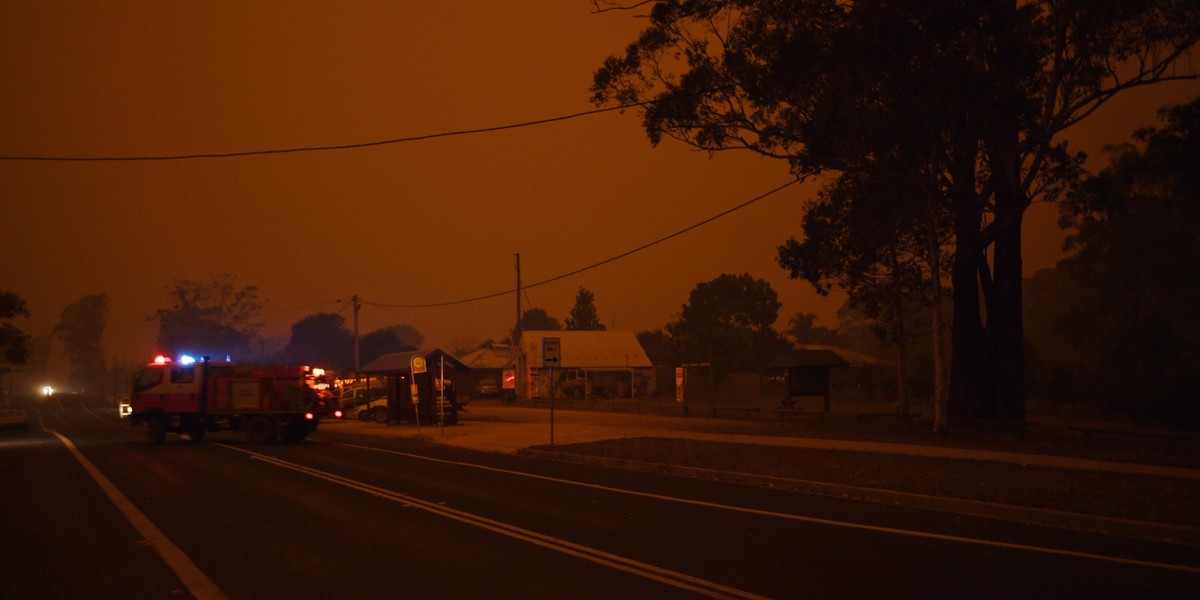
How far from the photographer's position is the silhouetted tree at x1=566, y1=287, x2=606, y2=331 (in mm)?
117188

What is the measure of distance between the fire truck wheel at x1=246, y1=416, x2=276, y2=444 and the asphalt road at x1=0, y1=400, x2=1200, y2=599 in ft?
36.3

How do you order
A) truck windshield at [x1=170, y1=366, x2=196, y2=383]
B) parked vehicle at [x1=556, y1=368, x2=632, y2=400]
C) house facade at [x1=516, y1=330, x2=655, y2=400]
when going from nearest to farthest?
truck windshield at [x1=170, y1=366, x2=196, y2=383], parked vehicle at [x1=556, y1=368, x2=632, y2=400], house facade at [x1=516, y1=330, x2=655, y2=400]

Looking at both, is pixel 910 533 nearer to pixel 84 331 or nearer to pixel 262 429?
pixel 262 429

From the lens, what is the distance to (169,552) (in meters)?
10.6

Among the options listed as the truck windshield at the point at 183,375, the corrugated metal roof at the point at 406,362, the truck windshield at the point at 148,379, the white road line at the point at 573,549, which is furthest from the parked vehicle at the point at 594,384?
the white road line at the point at 573,549

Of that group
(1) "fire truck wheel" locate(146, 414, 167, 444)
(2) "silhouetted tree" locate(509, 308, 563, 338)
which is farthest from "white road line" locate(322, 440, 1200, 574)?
(2) "silhouetted tree" locate(509, 308, 563, 338)

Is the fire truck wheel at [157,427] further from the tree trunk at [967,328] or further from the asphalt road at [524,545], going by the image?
the tree trunk at [967,328]

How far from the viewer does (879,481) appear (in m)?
15.7

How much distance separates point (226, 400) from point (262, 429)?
4.66 ft

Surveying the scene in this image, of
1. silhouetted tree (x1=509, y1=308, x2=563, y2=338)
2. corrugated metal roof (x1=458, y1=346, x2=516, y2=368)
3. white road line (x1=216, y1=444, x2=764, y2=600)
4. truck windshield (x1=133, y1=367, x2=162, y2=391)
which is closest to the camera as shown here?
white road line (x1=216, y1=444, x2=764, y2=600)

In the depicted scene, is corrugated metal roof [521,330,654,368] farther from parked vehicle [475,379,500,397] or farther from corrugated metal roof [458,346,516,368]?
corrugated metal roof [458,346,516,368]

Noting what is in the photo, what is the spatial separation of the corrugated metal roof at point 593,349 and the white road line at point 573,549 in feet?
150

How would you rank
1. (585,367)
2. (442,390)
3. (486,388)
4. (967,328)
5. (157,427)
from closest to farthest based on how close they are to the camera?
(967,328), (157,427), (442,390), (585,367), (486,388)

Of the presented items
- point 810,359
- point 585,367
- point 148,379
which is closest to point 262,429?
point 148,379
